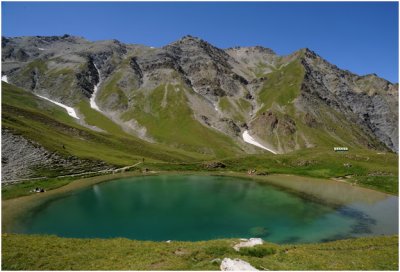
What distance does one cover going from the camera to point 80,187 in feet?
283

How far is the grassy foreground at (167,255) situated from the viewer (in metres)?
30.5

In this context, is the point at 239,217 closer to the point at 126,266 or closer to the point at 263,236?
the point at 263,236

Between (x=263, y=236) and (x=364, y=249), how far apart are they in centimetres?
1514

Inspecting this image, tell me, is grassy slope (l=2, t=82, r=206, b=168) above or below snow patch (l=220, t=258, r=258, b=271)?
above

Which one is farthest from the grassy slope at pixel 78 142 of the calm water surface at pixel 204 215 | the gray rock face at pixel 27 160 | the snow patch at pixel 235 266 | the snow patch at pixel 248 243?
the snow patch at pixel 235 266

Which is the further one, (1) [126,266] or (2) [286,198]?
(2) [286,198]

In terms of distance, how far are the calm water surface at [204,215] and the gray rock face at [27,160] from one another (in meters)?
19.1

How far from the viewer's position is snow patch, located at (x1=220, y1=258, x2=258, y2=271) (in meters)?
27.1

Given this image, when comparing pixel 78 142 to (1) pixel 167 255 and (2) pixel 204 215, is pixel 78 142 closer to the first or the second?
(2) pixel 204 215

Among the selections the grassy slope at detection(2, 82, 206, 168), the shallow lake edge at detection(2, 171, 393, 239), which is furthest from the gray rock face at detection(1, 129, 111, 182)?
the shallow lake edge at detection(2, 171, 393, 239)

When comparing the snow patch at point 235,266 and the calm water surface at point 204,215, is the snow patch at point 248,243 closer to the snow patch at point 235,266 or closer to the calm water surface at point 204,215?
the snow patch at point 235,266

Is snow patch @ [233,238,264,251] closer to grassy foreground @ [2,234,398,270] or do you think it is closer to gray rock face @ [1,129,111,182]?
grassy foreground @ [2,234,398,270]

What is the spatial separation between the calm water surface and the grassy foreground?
34.9ft

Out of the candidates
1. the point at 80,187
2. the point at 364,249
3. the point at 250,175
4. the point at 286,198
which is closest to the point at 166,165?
the point at 250,175
